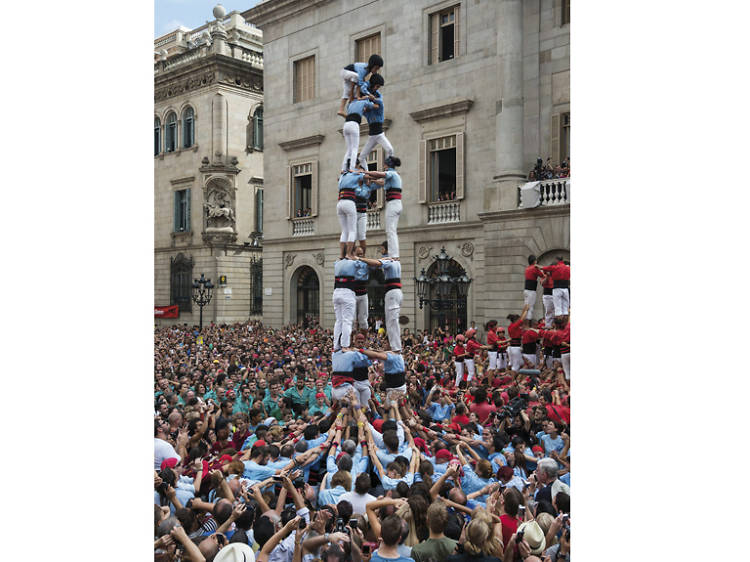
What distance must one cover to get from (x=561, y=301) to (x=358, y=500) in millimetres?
6592

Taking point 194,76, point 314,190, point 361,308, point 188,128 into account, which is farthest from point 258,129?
point 361,308

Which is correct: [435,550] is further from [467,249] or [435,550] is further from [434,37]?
[434,37]

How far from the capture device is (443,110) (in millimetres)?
18984

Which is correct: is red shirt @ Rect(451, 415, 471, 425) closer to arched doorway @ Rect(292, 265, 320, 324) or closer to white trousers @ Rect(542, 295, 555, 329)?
white trousers @ Rect(542, 295, 555, 329)

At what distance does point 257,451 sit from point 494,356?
7556mm

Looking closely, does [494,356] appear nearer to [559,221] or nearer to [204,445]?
[559,221]

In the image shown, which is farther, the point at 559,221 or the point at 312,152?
the point at 312,152

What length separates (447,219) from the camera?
1905cm

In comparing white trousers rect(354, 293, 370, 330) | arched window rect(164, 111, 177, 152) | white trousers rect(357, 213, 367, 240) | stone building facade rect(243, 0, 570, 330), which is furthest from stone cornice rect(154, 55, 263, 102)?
stone building facade rect(243, 0, 570, 330)

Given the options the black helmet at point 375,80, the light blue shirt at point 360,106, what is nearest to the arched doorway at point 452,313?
the light blue shirt at point 360,106

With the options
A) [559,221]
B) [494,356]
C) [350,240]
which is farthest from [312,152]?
[350,240]

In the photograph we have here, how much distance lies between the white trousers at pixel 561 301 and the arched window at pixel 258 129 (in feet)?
42.1
